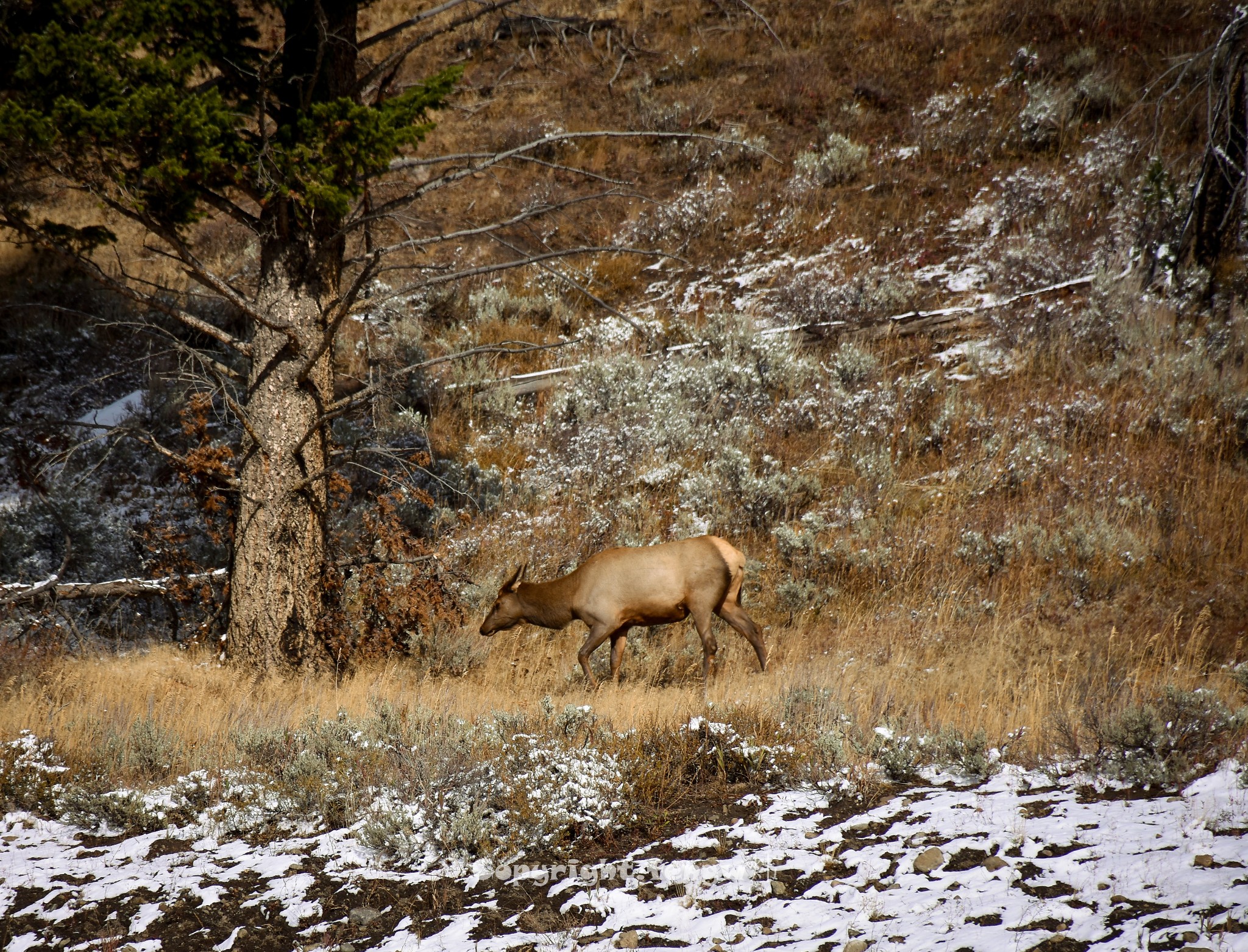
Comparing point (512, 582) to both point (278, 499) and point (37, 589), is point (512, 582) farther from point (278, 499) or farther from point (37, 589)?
point (37, 589)

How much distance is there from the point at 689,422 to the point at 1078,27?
1283 centimetres

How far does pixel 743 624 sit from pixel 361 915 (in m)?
4.33

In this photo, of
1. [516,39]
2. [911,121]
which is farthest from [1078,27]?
[516,39]

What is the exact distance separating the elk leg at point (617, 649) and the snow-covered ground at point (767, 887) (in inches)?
119

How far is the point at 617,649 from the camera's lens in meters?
7.68

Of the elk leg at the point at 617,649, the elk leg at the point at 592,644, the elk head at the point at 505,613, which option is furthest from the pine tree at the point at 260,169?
the elk leg at the point at 617,649

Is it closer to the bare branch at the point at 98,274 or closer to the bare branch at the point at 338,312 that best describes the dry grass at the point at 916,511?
the bare branch at the point at 338,312

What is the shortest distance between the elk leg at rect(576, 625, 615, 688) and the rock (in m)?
3.49

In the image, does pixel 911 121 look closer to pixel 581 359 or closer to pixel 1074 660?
pixel 581 359

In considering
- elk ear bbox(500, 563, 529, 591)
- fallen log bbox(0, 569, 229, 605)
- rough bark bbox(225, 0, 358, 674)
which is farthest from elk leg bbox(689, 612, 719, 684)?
fallen log bbox(0, 569, 229, 605)

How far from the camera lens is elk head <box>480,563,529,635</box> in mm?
8016

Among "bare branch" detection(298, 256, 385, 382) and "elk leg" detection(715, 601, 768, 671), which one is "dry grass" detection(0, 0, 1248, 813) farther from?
"bare branch" detection(298, 256, 385, 382)

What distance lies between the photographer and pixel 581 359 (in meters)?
13.3

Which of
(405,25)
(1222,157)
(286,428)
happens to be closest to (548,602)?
(286,428)
